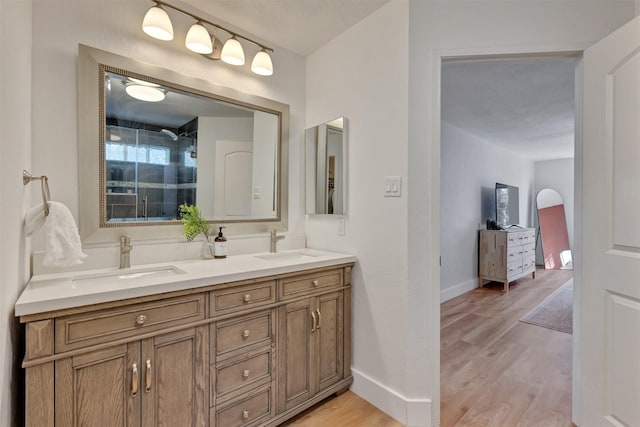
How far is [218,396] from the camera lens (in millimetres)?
1410

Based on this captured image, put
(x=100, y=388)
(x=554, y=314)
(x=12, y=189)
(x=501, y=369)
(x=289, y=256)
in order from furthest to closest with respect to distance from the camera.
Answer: (x=554, y=314) < (x=501, y=369) < (x=289, y=256) < (x=100, y=388) < (x=12, y=189)

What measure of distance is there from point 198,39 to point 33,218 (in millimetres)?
1227

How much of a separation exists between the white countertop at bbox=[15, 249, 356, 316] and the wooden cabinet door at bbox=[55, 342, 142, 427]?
8.3 inches

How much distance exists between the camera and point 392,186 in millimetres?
1762

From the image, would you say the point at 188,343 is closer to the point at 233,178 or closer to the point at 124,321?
the point at 124,321

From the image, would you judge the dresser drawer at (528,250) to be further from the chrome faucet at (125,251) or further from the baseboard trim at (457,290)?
the chrome faucet at (125,251)

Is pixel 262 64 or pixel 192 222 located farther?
pixel 262 64


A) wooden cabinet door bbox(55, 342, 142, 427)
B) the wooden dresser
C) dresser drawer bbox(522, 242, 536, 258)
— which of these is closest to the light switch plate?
wooden cabinet door bbox(55, 342, 142, 427)

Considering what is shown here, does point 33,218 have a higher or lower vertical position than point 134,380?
higher

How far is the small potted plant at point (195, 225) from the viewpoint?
5.93 ft

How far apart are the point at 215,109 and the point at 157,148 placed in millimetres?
451

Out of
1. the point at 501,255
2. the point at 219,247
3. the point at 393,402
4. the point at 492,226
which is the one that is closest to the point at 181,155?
the point at 219,247

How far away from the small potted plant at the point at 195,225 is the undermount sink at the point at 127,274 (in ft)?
0.78

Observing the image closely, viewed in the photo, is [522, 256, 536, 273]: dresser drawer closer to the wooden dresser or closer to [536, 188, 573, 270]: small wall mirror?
the wooden dresser
